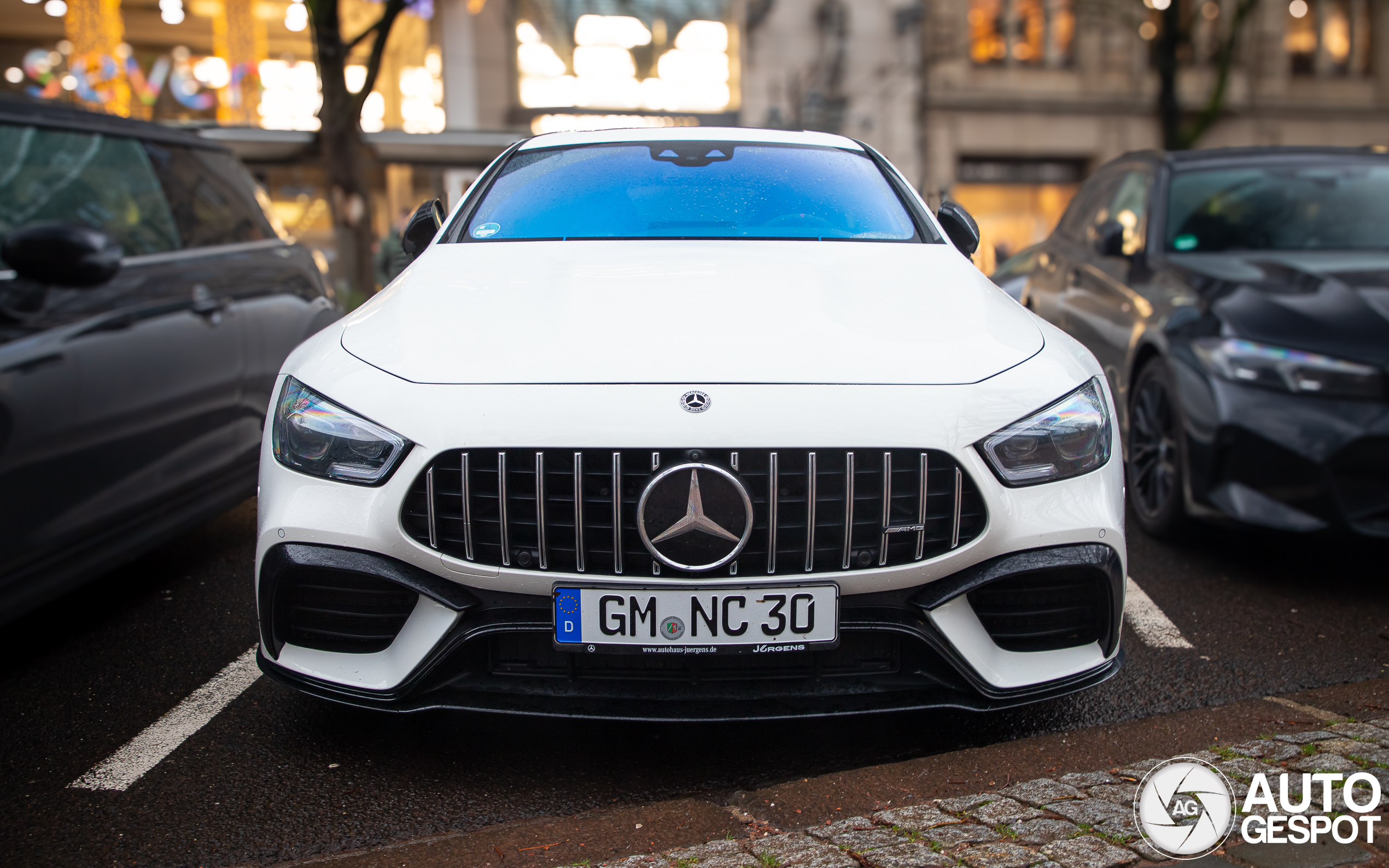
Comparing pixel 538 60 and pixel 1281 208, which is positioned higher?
pixel 538 60

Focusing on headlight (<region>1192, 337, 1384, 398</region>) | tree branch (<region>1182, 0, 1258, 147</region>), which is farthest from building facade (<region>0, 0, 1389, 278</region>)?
headlight (<region>1192, 337, 1384, 398</region>)

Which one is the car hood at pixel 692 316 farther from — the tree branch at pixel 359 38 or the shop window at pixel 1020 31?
the shop window at pixel 1020 31

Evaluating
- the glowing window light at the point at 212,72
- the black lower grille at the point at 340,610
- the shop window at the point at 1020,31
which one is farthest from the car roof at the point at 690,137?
the shop window at the point at 1020,31

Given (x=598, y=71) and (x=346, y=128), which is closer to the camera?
(x=346, y=128)

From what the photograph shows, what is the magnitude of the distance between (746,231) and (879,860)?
203 cm

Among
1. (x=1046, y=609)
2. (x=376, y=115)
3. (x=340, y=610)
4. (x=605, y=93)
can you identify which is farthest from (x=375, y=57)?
(x=1046, y=609)

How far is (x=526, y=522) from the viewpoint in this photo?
2.43 meters

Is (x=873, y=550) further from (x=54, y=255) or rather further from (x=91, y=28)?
(x=91, y=28)

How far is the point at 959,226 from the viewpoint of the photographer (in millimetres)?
3990

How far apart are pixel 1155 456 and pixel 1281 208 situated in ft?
5.36

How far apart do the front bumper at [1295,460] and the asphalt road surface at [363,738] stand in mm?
312

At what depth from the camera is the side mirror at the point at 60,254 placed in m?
3.22

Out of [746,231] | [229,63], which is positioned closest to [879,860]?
[746,231]

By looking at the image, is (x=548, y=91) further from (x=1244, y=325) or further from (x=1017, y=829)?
(x=1017, y=829)
